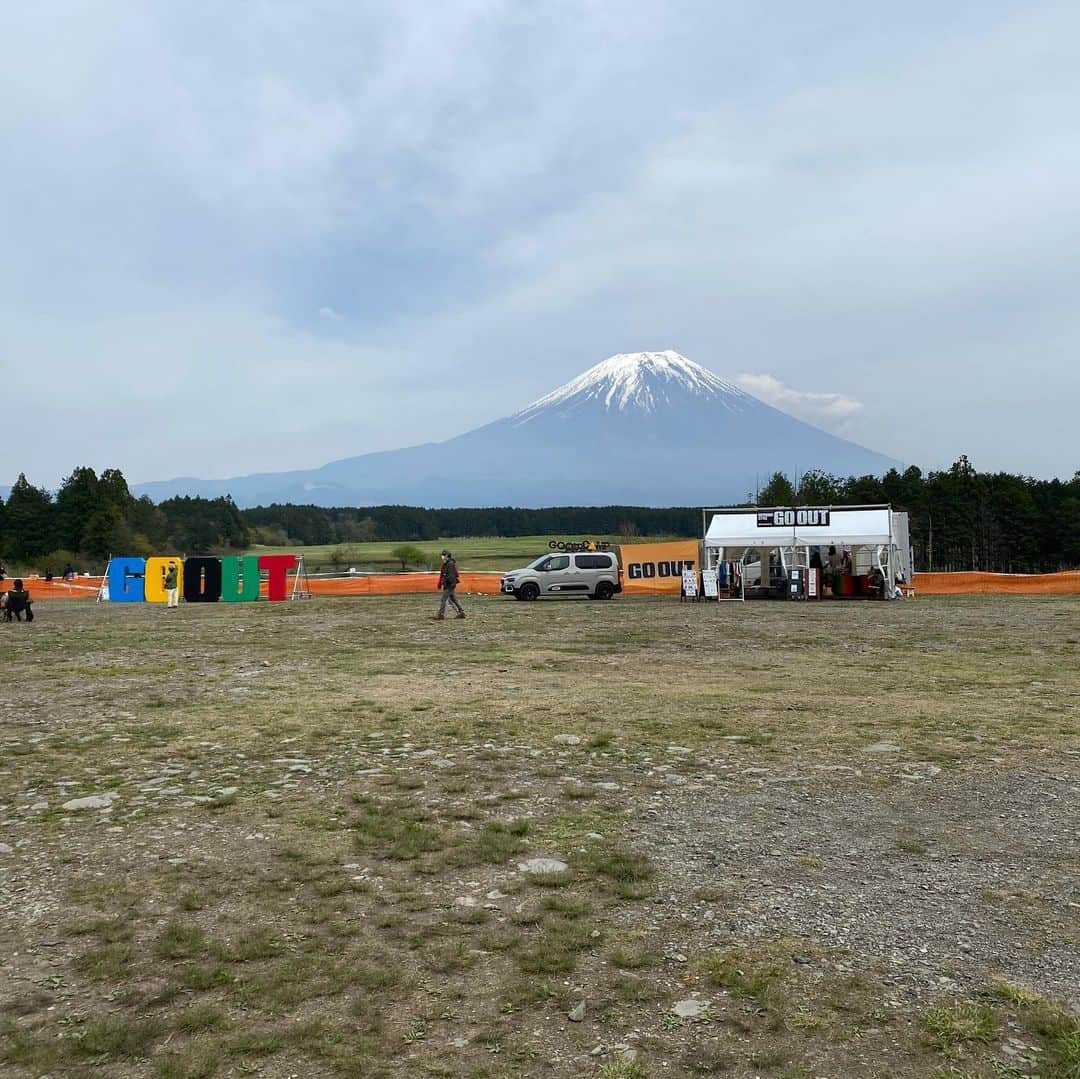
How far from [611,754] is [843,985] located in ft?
14.1

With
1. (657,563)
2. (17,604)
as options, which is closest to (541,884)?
(17,604)

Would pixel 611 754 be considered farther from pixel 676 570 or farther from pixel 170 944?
pixel 676 570

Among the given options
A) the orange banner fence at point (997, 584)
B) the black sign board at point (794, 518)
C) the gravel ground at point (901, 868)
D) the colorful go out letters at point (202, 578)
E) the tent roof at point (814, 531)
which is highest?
the black sign board at point (794, 518)

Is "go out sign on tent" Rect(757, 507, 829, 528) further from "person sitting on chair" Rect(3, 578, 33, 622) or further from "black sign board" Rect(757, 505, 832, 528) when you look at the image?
Result: "person sitting on chair" Rect(3, 578, 33, 622)

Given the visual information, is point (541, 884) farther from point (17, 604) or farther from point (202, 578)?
point (202, 578)

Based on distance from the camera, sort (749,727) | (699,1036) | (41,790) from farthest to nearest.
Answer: (749,727), (41,790), (699,1036)

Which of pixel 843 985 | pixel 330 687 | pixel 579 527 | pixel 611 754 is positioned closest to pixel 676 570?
pixel 330 687

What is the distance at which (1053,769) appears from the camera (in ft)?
24.3

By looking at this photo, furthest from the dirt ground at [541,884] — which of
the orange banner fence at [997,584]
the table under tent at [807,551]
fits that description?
the orange banner fence at [997,584]

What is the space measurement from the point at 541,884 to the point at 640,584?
32.3 metres

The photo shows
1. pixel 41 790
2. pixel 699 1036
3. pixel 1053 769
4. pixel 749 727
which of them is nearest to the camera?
pixel 699 1036

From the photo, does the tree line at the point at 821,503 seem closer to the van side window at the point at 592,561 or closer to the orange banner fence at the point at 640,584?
the orange banner fence at the point at 640,584

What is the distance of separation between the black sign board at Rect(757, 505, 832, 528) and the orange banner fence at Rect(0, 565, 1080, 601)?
18.4ft

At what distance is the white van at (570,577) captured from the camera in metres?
32.8
